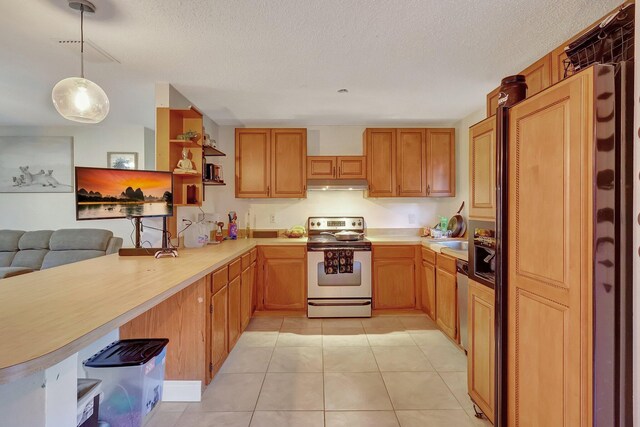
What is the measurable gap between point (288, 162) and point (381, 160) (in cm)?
116

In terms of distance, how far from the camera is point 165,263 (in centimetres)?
196

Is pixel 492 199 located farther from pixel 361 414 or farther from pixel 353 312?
pixel 353 312

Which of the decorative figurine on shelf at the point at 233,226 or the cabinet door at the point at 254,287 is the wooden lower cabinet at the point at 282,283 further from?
the decorative figurine on shelf at the point at 233,226

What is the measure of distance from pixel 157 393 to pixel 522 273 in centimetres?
184

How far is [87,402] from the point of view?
0.98 meters

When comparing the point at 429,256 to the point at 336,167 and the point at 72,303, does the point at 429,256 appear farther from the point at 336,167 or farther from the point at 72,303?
the point at 72,303

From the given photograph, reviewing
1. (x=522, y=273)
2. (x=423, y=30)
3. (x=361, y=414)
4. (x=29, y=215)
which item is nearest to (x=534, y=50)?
(x=423, y=30)

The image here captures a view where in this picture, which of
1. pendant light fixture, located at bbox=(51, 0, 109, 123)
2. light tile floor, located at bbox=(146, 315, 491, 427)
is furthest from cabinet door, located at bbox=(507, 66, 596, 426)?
pendant light fixture, located at bbox=(51, 0, 109, 123)

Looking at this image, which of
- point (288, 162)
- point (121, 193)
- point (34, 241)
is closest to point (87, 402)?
point (121, 193)

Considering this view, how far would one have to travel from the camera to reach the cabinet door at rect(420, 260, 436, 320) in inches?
122

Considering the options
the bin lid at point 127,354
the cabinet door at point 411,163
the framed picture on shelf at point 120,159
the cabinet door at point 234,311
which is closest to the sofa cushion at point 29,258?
the framed picture on shelf at point 120,159

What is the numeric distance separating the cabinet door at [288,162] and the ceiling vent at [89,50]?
5.90ft

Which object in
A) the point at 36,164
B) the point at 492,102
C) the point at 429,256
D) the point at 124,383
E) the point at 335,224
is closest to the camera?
the point at 124,383

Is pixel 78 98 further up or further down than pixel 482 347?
further up
